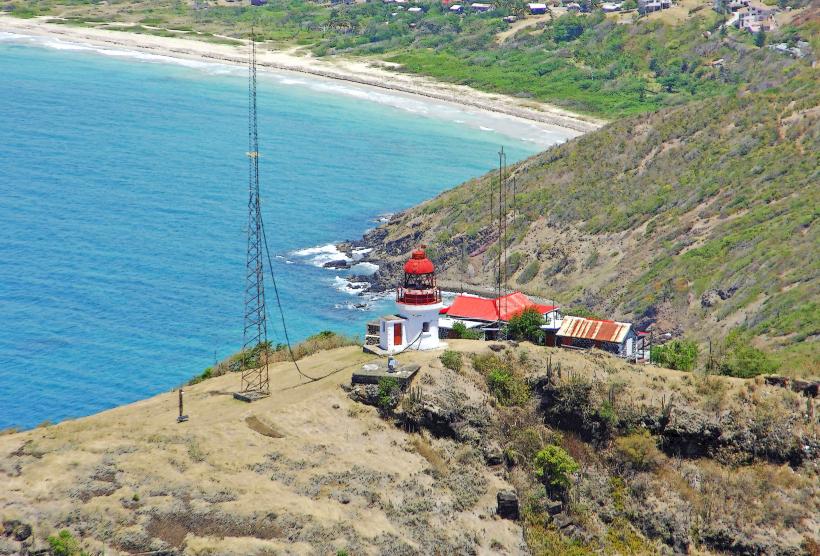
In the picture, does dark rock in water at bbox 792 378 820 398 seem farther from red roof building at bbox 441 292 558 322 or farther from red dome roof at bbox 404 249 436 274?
red roof building at bbox 441 292 558 322

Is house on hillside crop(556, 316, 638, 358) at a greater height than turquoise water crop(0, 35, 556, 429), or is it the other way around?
house on hillside crop(556, 316, 638, 358)

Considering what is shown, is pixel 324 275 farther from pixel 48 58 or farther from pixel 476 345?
pixel 48 58

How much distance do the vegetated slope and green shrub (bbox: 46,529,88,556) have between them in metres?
42.0

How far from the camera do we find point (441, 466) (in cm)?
3922

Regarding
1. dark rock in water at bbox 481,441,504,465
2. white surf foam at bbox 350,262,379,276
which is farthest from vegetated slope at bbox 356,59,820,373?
dark rock in water at bbox 481,441,504,465

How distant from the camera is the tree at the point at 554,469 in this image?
1559 inches

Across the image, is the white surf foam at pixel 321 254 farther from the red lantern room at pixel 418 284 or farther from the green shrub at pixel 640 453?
the green shrub at pixel 640 453

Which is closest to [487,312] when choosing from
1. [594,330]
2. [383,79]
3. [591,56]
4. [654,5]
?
[594,330]

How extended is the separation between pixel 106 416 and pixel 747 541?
72.3ft

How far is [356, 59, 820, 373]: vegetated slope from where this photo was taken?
74125 millimetres

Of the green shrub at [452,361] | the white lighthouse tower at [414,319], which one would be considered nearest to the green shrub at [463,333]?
the white lighthouse tower at [414,319]

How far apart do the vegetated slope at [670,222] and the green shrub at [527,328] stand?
18.5 meters

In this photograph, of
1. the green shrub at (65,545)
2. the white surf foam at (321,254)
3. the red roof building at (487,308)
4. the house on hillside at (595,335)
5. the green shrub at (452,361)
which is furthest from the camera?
the white surf foam at (321,254)

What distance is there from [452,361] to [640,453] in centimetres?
720
